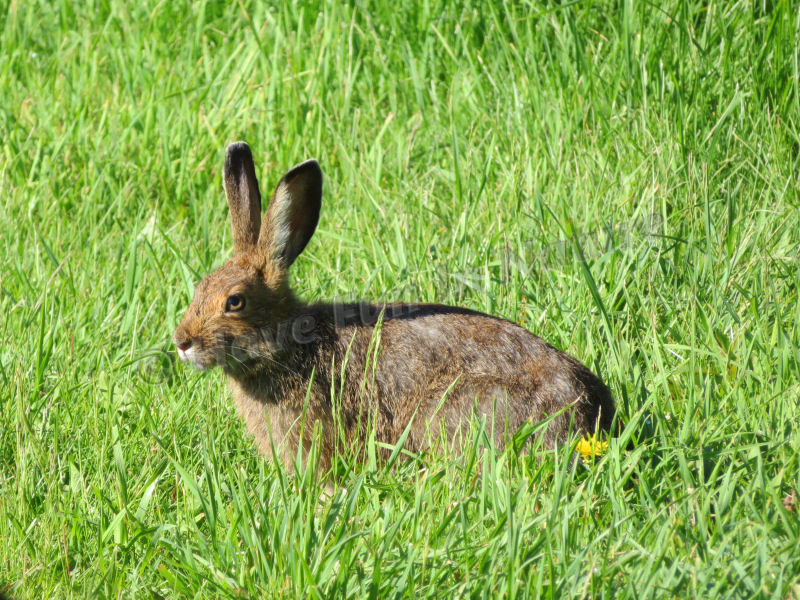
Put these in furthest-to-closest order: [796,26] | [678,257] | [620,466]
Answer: [796,26] < [678,257] < [620,466]

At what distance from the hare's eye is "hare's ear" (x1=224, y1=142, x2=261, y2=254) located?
0.33 metres

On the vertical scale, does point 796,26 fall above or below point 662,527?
above

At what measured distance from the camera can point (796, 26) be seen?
18.6 ft

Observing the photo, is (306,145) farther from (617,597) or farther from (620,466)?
(617,597)

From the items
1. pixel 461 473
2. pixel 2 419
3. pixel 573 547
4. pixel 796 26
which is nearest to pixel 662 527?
pixel 573 547

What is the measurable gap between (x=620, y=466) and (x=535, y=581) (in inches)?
28.3

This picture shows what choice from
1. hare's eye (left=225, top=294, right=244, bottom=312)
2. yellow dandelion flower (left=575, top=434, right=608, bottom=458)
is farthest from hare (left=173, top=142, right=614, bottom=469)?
yellow dandelion flower (left=575, top=434, right=608, bottom=458)

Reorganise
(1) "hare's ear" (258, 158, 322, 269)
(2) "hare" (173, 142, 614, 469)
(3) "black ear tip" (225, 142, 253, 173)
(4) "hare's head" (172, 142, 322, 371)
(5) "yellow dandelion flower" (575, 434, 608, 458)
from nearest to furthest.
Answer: (5) "yellow dandelion flower" (575, 434, 608, 458) → (2) "hare" (173, 142, 614, 469) → (4) "hare's head" (172, 142, 322, 371) → (1) "hare's ear" (258, 158, 322, 269) → (3) "black ear tip" (225, 142, 253, 173)

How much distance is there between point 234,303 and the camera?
4406mm

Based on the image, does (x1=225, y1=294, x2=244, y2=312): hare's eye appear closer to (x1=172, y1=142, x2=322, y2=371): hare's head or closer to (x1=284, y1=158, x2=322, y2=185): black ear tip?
(x1=172, y1=142, x2=322, y2=371): hare's head

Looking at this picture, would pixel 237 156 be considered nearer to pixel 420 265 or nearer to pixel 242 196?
pixel 242 196

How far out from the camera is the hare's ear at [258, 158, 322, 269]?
4414 millimetres

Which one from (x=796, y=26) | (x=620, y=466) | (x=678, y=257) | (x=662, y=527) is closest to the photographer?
(x=662, y=527)

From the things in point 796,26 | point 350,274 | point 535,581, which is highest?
point 796,26
